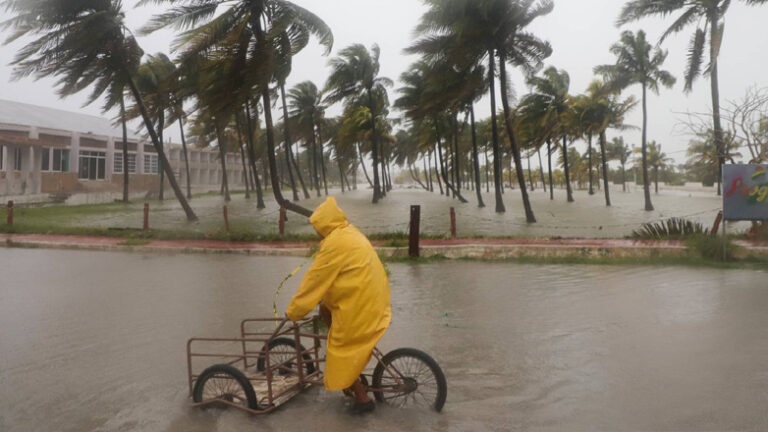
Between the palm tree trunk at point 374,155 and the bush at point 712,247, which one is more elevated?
the palm tree trunk at point 374,155

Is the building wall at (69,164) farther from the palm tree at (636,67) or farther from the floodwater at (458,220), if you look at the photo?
the palm tree at (636,67)

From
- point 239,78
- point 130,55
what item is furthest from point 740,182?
point 130,55

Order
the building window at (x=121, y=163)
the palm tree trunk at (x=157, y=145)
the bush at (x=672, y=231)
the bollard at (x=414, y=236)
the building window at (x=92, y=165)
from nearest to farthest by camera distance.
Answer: the bollard at (x=414, y=236), the bush at (x=672, y=231), the palm tree trunk at (x=157, y=145), the building window at (x=92, y=165), the building window at (x=121, y=163)

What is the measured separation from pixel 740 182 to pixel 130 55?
61.5 ft

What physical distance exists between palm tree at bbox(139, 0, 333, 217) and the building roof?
18817 mm

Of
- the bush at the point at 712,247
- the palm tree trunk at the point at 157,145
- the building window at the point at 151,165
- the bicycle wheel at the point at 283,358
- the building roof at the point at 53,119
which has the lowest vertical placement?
the bicycle wheel at the point at 283,358

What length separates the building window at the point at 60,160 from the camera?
32375mm

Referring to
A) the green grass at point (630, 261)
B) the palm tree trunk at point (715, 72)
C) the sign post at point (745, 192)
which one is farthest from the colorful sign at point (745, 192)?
the palm tree trunk at point (715, 72)

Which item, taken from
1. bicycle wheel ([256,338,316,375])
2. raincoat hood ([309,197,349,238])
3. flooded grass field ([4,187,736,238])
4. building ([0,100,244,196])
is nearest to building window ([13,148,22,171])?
building ([0,100,244,196])

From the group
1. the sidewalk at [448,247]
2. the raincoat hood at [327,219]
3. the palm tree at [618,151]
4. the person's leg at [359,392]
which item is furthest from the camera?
the palm tree at [618,151]

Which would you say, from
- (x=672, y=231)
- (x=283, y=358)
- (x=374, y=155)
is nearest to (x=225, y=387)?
(x=283, y=358)

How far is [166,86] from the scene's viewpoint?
15086 millimetres

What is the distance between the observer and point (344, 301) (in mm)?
3820

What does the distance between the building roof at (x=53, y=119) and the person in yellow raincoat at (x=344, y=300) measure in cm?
3168
